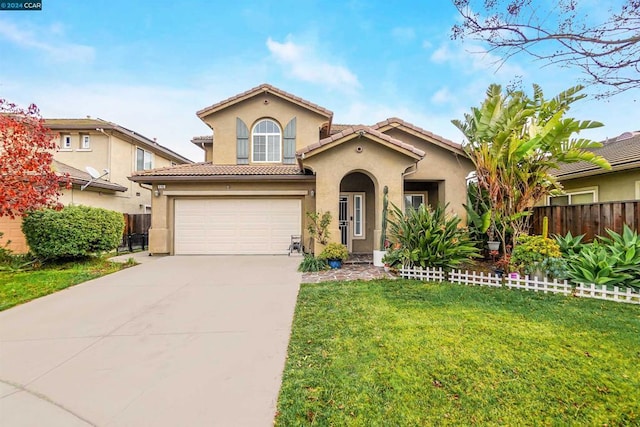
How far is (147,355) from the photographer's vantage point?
165 inches

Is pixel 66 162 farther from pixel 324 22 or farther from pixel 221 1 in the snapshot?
pixel 324 22

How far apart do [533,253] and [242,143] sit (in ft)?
43.4

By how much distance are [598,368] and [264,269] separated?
8320 mm

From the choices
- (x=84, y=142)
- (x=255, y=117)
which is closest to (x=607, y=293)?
(x=255, y=117)

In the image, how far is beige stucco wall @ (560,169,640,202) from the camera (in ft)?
33.4

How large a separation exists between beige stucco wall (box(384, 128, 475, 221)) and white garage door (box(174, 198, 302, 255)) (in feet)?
19.1

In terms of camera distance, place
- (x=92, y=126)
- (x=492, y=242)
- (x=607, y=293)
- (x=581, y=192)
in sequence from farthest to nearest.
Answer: (x=92, y=126) < (x=581, y=192) < (x=492, y=242) < (x=607, y=293)

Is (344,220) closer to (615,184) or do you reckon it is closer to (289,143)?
(289,143)

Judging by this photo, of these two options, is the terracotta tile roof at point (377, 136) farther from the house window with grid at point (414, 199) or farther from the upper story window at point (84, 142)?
the upper story window at point (84, 142)

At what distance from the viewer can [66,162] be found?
18.8 meters

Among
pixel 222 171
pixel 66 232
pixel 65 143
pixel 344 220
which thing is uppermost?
pixel 65 143

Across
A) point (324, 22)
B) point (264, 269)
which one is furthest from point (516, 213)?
point (324, 22)

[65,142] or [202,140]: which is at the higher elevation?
[65,142]

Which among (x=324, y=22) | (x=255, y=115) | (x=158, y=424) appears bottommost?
(x=158, y=424)
